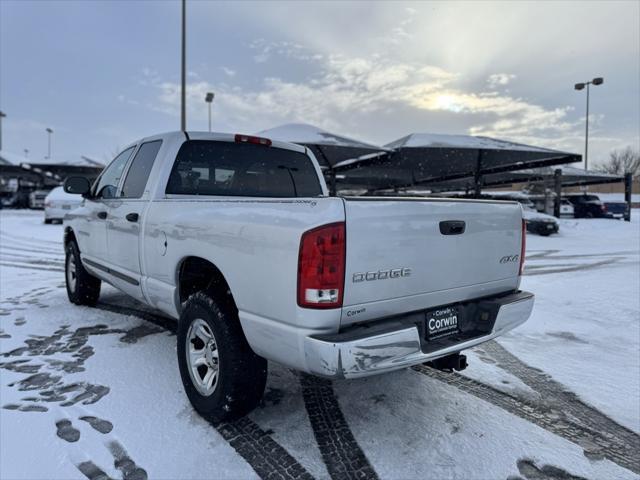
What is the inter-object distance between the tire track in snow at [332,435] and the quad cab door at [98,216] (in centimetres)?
253

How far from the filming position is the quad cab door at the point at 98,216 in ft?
14.5

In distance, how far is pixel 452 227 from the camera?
102 inches

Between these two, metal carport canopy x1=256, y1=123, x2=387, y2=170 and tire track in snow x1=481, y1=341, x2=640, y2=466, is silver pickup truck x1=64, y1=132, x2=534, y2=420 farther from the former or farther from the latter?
metal carport canopy x1=256, y1=123, x2=387, y2=170

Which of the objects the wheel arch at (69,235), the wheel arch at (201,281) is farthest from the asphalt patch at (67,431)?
the wheel arch at (69,235)

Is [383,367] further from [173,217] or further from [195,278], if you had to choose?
[173,217]

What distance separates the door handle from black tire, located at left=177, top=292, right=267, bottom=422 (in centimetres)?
132

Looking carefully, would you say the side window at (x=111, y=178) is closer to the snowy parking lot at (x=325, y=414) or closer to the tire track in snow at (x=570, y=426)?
the snowy parking lot at (x=325, y=414)

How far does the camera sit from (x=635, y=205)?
50.5 m

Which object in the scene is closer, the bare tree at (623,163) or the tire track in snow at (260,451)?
the tire track in snow at (260,451)

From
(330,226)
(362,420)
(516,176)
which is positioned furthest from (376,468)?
(516,176)

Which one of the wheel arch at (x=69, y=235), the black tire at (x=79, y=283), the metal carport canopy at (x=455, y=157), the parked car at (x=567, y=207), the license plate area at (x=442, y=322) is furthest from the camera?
the parked car at (x=567, y=207)

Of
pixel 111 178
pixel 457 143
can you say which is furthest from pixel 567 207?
pixel 111 178

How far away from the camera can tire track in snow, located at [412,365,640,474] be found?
2.52m

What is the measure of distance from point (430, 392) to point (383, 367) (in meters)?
1.26
